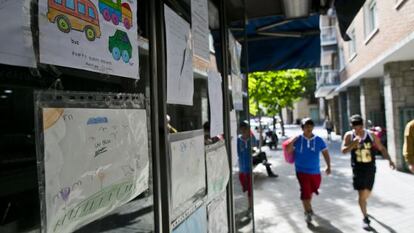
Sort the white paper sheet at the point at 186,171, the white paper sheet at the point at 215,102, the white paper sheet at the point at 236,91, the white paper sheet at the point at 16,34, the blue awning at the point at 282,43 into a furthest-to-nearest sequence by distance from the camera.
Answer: the blue awning at the point at 282,43, the white paper sheet at the point at 236,91, the white paper sheet at the point at 215,102, the white paper sheet at the point at 186,171, the white paper sheet at the point at 16,34

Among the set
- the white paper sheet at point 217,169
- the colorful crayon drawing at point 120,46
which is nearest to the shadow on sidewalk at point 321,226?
the white paper sheet at point 217,169

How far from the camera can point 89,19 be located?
1.04 meters

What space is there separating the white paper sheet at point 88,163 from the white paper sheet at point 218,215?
99cm

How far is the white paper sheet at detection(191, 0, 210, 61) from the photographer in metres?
1.97

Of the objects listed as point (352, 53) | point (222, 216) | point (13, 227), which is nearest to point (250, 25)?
point (222, 216)

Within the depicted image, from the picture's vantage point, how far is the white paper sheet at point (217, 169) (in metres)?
2.08

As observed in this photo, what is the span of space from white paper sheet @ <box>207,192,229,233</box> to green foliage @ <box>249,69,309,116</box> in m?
15.9

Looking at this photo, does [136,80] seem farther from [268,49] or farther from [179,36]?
[268,49]

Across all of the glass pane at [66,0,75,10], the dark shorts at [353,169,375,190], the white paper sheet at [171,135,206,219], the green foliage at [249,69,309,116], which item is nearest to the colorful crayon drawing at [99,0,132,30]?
the glass pane at [66,0,75,10]

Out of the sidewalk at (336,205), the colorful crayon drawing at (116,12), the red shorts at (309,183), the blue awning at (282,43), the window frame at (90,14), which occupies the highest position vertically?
the blue awning at (282,43)

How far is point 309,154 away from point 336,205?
1.69m

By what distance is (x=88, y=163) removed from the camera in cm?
98

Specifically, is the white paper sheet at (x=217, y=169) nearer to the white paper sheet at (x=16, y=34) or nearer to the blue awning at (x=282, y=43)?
the white paper sheet at (x=16, y=34)

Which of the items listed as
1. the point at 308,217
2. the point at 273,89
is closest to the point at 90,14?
the point at 308,217
